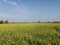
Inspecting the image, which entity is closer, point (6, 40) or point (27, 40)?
point (6, 40)

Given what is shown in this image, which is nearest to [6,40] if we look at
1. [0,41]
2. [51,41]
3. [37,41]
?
[0,41]

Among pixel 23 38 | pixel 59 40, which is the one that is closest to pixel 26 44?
pixel 23 38

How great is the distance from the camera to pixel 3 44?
11.3 metres

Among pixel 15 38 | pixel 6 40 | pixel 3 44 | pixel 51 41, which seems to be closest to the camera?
pixel 3 44

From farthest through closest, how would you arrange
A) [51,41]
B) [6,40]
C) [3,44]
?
[51,41] → [6,40] → [3,44]

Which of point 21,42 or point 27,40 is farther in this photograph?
point 27,40

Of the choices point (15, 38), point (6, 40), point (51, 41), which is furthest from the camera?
point (51, 41)

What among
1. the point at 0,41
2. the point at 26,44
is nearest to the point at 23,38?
the point at 26,44

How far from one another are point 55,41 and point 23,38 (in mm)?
3262

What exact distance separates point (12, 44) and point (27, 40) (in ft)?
5.88

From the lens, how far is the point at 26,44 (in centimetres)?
1214

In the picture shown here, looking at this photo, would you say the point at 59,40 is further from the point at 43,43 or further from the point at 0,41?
the point at 0,41

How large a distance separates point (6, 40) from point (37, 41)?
9.22ft

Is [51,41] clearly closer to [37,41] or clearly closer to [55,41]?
[55,41]
